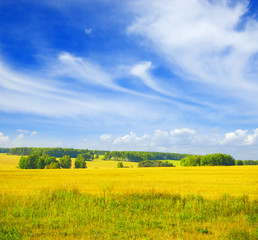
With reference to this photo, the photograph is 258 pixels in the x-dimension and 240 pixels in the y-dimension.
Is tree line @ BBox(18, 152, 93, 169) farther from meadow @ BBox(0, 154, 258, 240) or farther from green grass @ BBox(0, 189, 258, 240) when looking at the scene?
green grass @ BBox(0, 189, 258, 240)

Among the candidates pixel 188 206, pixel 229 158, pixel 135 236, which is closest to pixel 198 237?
pixel 135 236

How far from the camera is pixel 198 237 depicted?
8953 mm

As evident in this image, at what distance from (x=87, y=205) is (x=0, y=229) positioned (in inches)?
221

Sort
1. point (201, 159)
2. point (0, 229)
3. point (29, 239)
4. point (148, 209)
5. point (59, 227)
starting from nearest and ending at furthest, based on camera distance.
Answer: point (29, 239) → point (0, 229) → point (59, 227) → point (148, 209) → point (201, 159)

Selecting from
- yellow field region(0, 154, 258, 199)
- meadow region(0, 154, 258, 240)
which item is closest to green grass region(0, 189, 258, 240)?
meadow region(0, 154, 258, 240)

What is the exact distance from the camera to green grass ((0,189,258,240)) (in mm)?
9172

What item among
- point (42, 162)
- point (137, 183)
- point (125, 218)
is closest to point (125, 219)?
point (125, 218)

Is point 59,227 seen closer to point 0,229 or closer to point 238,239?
point 0,229

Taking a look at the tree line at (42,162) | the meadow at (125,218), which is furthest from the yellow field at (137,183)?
the tree line at (42,162)

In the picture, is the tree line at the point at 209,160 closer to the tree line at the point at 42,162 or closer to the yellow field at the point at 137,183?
the tree line at the point at 42,162

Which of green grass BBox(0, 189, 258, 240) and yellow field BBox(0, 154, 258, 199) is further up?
green grass BBox(0, 189, 258, 240)

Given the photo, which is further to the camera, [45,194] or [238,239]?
[45,194]

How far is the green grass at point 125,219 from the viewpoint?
9.17 m

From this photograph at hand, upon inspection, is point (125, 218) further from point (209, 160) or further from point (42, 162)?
point (209, 160)
